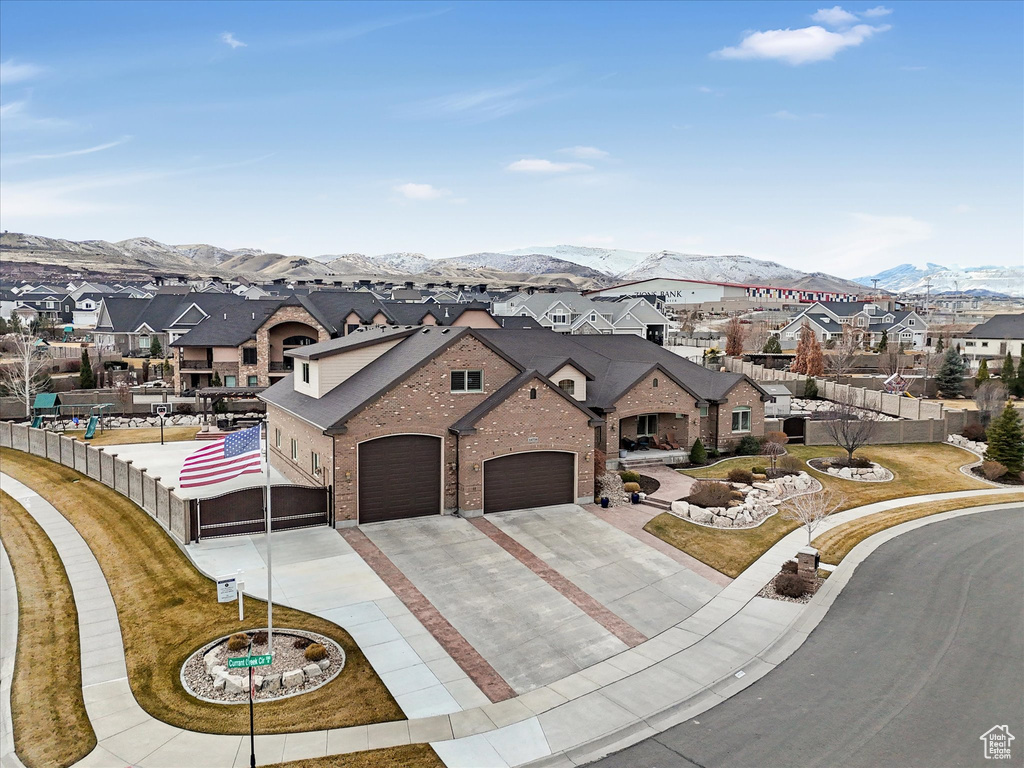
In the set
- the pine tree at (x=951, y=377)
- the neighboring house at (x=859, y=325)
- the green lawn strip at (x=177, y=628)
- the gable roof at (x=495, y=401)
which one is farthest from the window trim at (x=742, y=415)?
the neighboring house at (x=859, y=325)

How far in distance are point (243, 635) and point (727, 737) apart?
36.7 feet

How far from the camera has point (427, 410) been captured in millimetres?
26656

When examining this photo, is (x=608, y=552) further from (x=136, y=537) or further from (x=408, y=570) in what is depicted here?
(x=136, y=537)

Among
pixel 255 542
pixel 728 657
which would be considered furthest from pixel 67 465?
pixel 728 657

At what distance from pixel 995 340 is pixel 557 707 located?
92802 mm

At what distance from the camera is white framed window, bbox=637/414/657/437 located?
39094mm

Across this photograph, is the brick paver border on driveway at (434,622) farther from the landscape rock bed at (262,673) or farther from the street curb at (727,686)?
the landscape rock bed at (262,673)

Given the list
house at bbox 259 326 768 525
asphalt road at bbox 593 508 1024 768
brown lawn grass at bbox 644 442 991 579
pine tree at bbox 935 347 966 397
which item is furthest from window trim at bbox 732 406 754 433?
pine tree at bbox 935 347 966 397

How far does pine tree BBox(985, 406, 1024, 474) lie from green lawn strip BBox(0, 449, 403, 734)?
3593 cm

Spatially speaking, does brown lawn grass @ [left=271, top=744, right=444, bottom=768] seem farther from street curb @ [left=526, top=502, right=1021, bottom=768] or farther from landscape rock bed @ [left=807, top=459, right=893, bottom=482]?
landscape rock bed @ [left=807, top=459, right=893, bottom=482]

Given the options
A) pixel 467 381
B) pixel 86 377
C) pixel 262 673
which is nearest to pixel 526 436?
pixel 467 381

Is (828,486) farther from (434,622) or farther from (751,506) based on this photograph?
(434,622)

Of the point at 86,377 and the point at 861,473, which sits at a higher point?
the point at 86,377

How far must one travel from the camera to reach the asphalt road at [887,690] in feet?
41.8
